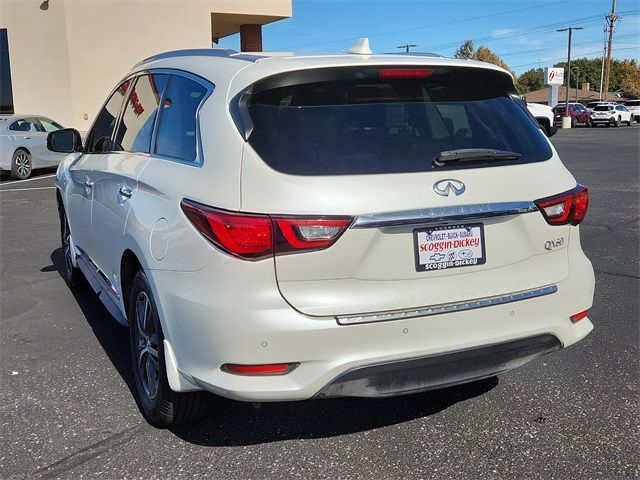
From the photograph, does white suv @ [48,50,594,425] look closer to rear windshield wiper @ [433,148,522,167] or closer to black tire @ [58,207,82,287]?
rear windshield wiper @ [433,148,522,167]

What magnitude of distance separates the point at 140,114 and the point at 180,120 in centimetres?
80

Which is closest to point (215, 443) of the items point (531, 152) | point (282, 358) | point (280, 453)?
point (280, 453)

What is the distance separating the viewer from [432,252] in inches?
106

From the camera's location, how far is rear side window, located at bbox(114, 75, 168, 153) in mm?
3629

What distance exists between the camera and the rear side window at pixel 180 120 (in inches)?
119

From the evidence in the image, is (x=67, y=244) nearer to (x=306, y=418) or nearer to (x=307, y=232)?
(x=306, y=418)

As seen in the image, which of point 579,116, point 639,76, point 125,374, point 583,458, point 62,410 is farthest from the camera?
point 639,76

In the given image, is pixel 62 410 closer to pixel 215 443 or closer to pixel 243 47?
pixel 215 443

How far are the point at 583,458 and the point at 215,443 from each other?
173cm

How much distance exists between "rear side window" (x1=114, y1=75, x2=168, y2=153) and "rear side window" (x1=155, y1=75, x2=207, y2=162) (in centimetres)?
17

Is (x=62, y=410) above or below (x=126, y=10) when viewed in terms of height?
below

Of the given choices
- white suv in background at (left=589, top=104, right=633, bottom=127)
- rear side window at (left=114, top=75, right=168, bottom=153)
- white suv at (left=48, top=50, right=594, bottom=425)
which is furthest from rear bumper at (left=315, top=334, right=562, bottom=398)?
white suv in background at (left=589, top=104, right=633, bottom=127)

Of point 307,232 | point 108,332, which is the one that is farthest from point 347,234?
point 108,332

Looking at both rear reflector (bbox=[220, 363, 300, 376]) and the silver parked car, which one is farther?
the silver parked car
